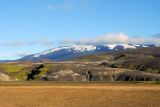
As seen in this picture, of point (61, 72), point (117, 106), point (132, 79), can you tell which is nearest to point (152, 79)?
point (132, 79)

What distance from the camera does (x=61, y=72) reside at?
17675 centimetres

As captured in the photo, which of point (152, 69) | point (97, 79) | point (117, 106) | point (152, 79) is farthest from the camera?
point (152, 69)

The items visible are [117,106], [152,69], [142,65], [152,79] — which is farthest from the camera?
[142,65]

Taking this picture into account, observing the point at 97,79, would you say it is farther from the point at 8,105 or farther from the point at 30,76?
the point at 8,105

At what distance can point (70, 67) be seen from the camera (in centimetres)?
18838

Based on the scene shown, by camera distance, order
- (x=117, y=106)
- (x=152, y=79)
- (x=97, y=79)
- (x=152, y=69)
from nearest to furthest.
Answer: (x=117, y=106), (x=152, y=79), (x=97, y=79), (x=152, y=69)

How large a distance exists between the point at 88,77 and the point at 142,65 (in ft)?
106

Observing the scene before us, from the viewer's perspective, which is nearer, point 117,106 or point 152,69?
point 117,106

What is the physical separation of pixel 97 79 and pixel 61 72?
1670 centimetres

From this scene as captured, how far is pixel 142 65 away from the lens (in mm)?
194000

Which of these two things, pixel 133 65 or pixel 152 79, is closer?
pixel 152 79

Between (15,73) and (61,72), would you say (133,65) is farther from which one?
(15,73)

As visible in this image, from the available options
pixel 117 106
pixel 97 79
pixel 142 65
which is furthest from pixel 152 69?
pixel 117 106

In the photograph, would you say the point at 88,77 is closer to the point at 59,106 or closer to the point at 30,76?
the point at 30,76
